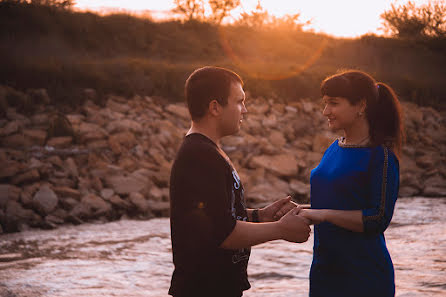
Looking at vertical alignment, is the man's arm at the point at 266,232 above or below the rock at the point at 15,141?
above

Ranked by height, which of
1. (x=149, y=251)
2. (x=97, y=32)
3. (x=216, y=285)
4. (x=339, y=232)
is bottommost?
(x=149, y=251)

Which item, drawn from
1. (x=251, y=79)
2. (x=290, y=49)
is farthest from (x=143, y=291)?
(x=290, y=49)

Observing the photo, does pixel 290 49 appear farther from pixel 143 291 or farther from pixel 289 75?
pixel 143 291

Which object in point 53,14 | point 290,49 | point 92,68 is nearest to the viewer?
point 92,68

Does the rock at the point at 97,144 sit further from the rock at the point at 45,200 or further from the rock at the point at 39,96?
the rock at the point at 39,96

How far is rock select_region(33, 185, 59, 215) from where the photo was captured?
10.1m

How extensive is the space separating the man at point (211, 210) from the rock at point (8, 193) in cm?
887

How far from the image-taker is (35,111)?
1453 centimetres

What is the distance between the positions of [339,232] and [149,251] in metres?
5.76

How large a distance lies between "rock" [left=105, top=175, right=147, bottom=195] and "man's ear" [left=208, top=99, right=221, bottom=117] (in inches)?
377

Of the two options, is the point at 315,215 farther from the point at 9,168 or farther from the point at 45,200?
the point at 9,168

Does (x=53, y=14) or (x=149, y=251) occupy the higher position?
(x=53, y=14)

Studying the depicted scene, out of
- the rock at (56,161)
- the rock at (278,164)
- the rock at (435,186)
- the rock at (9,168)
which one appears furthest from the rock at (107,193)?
the rock at (435,186)

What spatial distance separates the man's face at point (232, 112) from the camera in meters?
2.26
